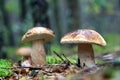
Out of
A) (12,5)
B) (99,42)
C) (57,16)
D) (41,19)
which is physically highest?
(12,5)

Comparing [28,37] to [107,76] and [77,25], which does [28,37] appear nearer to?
[107,76]

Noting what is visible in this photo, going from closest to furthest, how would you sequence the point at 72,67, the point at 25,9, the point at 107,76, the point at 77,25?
the point at 107,76 → the point at 72,67 → the point at 77,25 → the point at 25,9

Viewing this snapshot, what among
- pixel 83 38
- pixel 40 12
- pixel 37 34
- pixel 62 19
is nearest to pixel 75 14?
pixel 40 12

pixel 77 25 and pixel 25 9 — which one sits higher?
pixel 25 9

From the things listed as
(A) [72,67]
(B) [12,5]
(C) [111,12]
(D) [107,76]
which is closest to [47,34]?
(A) [72,67]

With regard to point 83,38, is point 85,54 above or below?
below

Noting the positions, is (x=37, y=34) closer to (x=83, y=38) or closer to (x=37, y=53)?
(x=37, y=53)

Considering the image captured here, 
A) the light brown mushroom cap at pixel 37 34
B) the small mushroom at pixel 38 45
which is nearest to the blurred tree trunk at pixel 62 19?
the small mushroom at pixel 38 45
